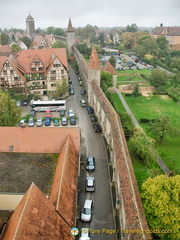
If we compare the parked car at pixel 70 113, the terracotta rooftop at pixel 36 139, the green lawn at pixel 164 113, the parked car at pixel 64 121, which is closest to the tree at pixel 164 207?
the terracotta rooftop at pixel 36 139

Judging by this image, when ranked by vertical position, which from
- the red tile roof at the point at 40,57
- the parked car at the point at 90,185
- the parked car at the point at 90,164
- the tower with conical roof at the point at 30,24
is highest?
the tower with conical roof at the point at 30,24

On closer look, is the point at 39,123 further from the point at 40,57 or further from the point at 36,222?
the point at 36,222

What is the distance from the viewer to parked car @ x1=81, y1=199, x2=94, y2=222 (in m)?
28.6

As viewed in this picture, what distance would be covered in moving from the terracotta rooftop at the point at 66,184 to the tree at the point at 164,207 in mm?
8512

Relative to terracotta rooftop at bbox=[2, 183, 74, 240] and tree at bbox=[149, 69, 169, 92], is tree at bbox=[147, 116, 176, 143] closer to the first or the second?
terracotta rooftop at bbox=[2, 183, 74, 240]

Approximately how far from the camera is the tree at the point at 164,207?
23.5 m

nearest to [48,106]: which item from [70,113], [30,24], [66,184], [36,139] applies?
[70,113]

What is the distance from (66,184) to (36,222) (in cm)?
788

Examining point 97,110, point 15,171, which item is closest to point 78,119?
point 97,110

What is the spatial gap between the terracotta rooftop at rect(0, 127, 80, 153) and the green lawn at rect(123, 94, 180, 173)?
1838 cm

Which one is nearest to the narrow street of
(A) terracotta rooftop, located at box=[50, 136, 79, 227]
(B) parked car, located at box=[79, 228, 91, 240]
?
(B) parked car, located at box=[79, 228, 91, 240]

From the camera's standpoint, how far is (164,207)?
2397 cm

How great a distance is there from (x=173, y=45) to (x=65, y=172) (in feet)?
507

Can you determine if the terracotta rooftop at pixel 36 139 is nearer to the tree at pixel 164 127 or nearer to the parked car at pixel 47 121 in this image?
the parked car at pixel 47 121
